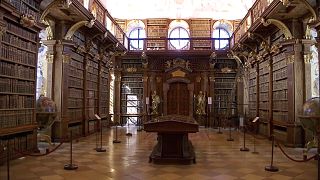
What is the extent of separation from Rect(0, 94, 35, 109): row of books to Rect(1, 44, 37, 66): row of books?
80cm

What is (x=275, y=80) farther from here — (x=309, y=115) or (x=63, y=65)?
(x=63, y=65)

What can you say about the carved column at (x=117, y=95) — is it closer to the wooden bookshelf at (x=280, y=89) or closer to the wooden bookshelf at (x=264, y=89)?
the wooden bookshelf at (x=264, y=89)

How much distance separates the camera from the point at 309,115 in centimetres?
759

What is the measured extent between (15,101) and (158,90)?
1208cm

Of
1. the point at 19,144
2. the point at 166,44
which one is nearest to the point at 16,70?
the point at 19,144

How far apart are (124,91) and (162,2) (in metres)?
6.61

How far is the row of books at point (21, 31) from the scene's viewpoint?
716 cm

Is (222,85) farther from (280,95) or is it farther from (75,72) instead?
(75,72)

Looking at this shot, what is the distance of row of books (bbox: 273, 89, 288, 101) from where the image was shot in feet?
34.5

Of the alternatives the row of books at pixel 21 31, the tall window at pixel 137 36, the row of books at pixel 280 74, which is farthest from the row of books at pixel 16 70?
the tall window at pixel 137 36

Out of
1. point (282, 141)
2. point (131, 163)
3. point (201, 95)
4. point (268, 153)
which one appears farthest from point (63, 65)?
point (201, 95)

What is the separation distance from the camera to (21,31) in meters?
7.64

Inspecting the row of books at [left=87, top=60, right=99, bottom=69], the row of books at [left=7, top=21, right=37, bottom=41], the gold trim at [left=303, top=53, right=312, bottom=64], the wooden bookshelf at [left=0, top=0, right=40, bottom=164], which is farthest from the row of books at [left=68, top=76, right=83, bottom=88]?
the gold trim at [left=303, top=53, right=312, bottom=64]

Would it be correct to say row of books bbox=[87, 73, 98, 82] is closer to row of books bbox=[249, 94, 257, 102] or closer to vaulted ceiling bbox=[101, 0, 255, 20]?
row of books bbox=[249, 94, 257, 102]
